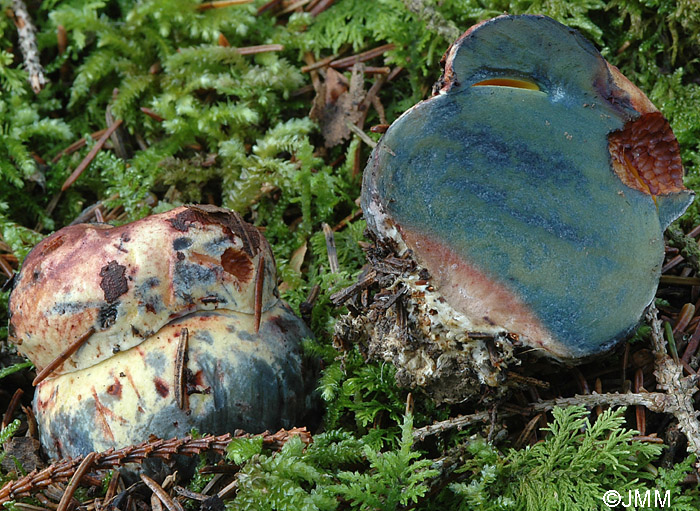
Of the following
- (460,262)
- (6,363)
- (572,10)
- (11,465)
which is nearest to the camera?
(460,262)

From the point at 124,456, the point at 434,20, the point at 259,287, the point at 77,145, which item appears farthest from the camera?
the point at 77,145

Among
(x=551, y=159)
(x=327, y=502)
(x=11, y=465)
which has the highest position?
(x=551, y=159)

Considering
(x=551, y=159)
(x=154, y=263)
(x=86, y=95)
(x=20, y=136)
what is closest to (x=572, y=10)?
(x=551, y=159)

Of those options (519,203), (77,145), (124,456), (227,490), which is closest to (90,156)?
(77,145)

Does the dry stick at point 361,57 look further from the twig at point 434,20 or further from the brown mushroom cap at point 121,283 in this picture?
the brown mushroom cap at point 121,283

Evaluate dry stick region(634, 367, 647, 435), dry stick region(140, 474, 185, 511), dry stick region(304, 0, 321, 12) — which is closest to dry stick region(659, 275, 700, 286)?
dry stick region(634, 367, 647, 435)

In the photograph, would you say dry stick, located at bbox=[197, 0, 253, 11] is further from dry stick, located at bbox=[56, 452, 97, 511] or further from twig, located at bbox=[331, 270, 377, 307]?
dry stick, located at bbox=[56, 452, 97, 511]

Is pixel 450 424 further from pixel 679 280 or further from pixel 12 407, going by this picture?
pixel 12 407

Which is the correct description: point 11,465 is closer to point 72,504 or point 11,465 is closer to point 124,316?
point 72,504
